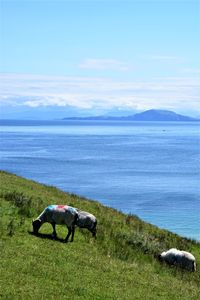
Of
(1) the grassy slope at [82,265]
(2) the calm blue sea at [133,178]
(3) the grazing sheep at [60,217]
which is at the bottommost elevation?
(1) the grassy slope at [82,265]

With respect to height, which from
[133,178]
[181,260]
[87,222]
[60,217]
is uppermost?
[133,178]

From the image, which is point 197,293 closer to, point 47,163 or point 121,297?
point 121,297

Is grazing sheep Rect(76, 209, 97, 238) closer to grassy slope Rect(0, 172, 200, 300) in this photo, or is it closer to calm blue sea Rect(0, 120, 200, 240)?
grassy slope Rect(0, 172, 200, 300)

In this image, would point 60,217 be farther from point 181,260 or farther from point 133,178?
point 133,178

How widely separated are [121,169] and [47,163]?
68.0ft

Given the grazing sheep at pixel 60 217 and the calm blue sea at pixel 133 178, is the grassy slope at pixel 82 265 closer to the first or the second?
the grazing sheep at pixel 60 217

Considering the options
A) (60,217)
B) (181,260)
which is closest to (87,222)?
(60,217)

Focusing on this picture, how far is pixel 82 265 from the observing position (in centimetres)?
2014

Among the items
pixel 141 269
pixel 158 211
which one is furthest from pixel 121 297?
pixel 158 211

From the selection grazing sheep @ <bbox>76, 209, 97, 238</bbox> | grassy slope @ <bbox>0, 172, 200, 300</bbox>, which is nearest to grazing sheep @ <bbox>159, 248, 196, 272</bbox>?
grassy slope @ <bbox>0, 172, 200, 300</bbox>

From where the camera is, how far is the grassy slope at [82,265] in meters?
17.2

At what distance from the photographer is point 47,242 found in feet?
73.3

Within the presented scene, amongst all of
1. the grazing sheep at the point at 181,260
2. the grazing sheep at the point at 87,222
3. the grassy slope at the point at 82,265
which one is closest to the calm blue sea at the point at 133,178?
the grassy slope at the point at 82,265

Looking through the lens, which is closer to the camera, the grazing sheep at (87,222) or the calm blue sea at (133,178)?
the grazing sheep at (87,222)
